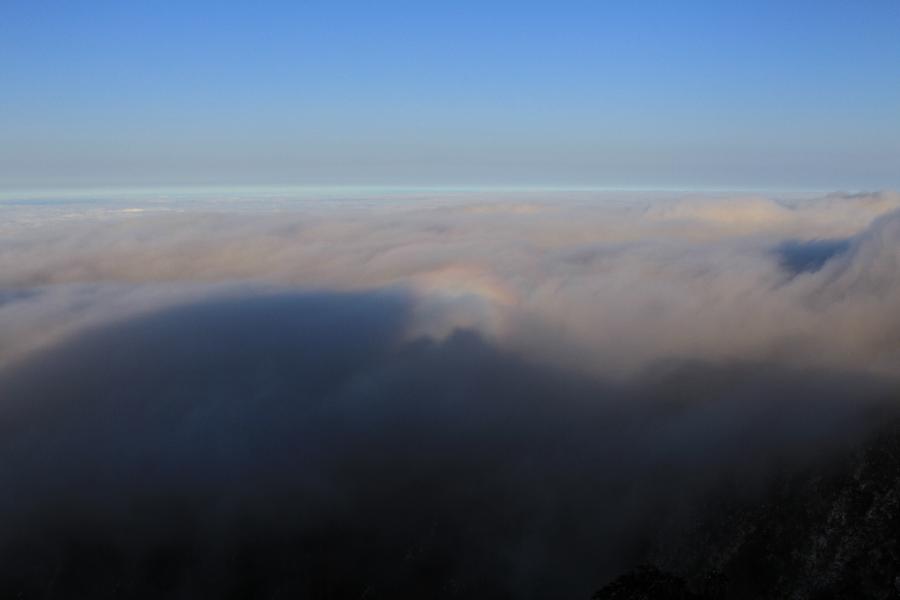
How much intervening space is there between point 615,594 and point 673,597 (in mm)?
13511

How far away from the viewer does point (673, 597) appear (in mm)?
128000

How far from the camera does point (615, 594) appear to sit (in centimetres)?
13638

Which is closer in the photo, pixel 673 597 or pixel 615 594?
pixel 673 597
